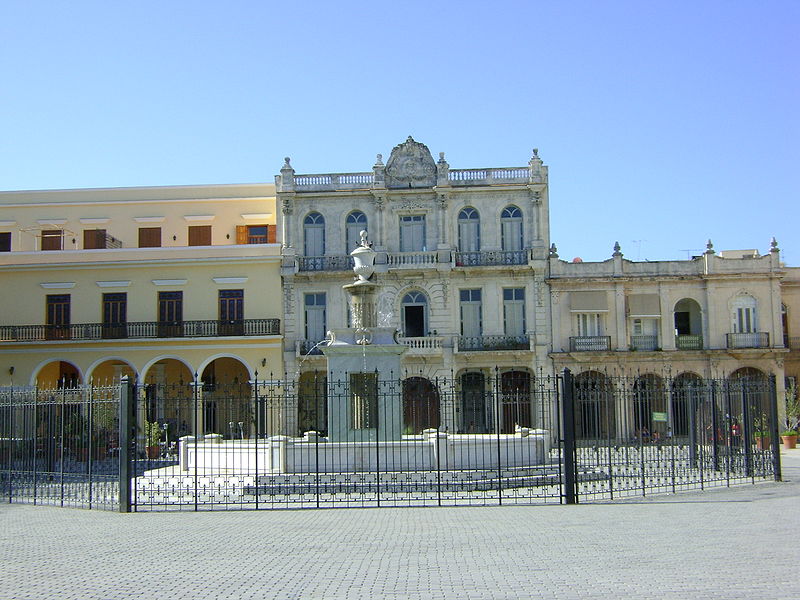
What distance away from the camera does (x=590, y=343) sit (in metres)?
38.3

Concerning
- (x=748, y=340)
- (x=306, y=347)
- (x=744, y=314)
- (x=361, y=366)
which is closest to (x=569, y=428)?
(x=361, y=366)

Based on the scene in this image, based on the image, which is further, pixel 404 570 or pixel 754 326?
pixel 754 326

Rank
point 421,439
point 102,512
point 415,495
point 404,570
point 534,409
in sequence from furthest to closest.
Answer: point 534,409 < point 421,439 < point 415,495 < point 102,512 < point 404,570

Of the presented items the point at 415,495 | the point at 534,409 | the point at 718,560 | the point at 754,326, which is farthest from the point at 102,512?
the point at 754,326

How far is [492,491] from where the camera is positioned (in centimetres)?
1841

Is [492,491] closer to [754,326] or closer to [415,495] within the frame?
[415,495]

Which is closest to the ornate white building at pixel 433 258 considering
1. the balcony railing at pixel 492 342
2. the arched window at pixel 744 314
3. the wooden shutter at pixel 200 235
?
the balcony railing at pixel 492 342

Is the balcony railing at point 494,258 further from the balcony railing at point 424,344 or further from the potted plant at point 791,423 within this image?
the potted plant at point 791,423

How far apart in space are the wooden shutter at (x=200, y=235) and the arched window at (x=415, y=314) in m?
9.54

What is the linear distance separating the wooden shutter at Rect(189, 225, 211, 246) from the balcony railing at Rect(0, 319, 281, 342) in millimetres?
4812

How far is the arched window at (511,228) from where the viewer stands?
127ft

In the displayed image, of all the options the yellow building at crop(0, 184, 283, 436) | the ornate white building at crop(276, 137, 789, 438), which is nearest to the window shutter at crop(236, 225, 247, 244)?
the yellow building at crop(0, 184, 283, 436)

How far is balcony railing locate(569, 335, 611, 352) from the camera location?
3809 centimetres

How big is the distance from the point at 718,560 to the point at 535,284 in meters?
27.9
